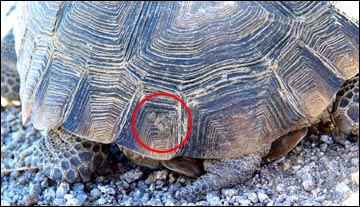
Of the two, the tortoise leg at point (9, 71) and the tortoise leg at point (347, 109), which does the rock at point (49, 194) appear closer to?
the tortoise leg at point (9, 71)

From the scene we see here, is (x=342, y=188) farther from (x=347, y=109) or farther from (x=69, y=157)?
(x=69, y=157)

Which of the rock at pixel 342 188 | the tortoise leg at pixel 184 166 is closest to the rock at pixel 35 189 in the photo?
the tortoise leg at pixel 184 166

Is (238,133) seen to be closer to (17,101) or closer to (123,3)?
(123,3)

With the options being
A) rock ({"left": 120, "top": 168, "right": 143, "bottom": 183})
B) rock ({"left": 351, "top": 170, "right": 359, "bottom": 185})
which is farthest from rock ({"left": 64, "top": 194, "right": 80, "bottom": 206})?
rock ({"left": 351, "top": 170, "right": 359, "bottom": 185})

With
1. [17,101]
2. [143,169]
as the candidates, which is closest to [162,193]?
[143,169]

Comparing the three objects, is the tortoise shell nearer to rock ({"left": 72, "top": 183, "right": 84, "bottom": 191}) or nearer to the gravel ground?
the gravel ground

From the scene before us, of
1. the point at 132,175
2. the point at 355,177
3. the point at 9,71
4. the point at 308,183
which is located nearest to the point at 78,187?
the point at 132,175
